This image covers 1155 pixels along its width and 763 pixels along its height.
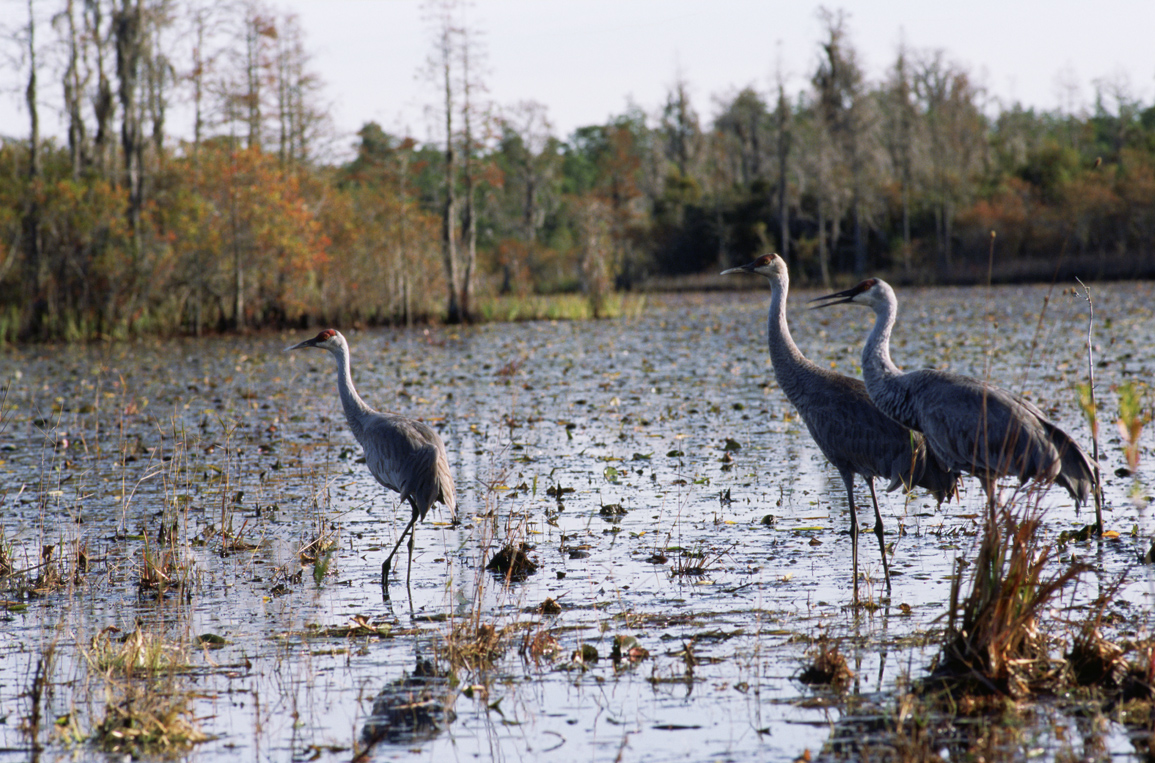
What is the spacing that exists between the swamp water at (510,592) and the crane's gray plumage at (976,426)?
0.43m

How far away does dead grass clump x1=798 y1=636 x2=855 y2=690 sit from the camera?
13.2 ft

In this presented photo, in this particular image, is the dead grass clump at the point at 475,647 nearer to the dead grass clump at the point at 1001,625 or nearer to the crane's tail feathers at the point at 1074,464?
the dead grass clump at the point at 1001,625

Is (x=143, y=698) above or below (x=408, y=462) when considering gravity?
below

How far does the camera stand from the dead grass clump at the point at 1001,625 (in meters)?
3.80

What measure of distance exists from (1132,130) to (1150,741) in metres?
56.8

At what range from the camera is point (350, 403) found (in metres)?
7.05

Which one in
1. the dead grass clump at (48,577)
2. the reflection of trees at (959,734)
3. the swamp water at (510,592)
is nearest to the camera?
the reflection of trees at (959,734)

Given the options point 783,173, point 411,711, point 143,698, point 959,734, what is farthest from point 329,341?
point 783,173

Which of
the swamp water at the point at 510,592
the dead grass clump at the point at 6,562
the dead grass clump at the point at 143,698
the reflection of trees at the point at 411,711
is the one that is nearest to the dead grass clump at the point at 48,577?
the swamp water at the point at 510,592

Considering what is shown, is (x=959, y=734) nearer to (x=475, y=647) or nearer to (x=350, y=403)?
(x=475, y=647)

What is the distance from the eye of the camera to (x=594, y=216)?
2922 centimetres

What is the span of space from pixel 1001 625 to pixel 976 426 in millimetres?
1555

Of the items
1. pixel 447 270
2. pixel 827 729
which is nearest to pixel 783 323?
pixel 827 729

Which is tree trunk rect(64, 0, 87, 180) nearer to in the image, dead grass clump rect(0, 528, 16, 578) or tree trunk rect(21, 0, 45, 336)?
tree trunk rect(21, 0, 45, 336)
